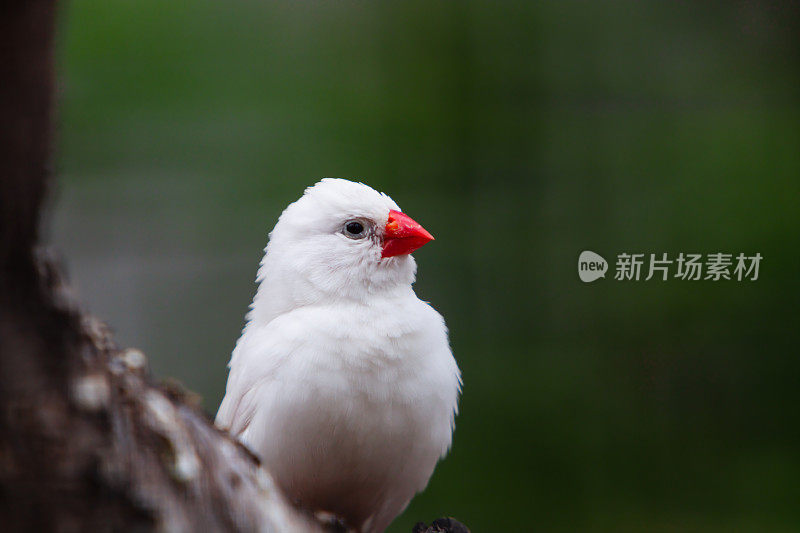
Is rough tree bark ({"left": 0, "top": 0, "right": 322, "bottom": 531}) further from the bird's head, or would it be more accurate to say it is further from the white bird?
the bird's head

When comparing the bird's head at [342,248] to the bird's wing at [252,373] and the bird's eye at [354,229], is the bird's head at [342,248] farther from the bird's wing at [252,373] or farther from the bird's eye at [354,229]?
the bird's wing at [252,373]

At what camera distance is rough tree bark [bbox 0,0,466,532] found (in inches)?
23.4

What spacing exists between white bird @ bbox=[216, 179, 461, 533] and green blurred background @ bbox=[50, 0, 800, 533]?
1.43 metres

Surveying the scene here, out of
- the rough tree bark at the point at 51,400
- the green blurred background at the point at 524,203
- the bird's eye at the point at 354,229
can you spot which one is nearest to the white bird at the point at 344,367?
the bird's eye at the point at 354,229

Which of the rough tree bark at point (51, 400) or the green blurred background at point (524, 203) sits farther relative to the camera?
the green blurred background at point (524, 203)

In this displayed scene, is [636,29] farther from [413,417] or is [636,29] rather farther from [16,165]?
[16,165]

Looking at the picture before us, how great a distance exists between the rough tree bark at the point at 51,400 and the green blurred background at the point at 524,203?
2.21 m

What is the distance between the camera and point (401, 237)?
1512mm

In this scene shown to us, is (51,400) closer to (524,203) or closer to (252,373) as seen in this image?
(252,373)

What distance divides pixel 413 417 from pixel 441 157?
1928 millimetres

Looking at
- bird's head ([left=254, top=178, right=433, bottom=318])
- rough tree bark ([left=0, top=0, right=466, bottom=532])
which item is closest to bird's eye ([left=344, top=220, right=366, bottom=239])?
bird's head ([left=254, top=178, right=433, bottom=318])

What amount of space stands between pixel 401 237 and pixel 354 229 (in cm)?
11

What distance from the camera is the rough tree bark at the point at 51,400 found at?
59cm

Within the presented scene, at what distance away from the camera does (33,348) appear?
2.16ft
